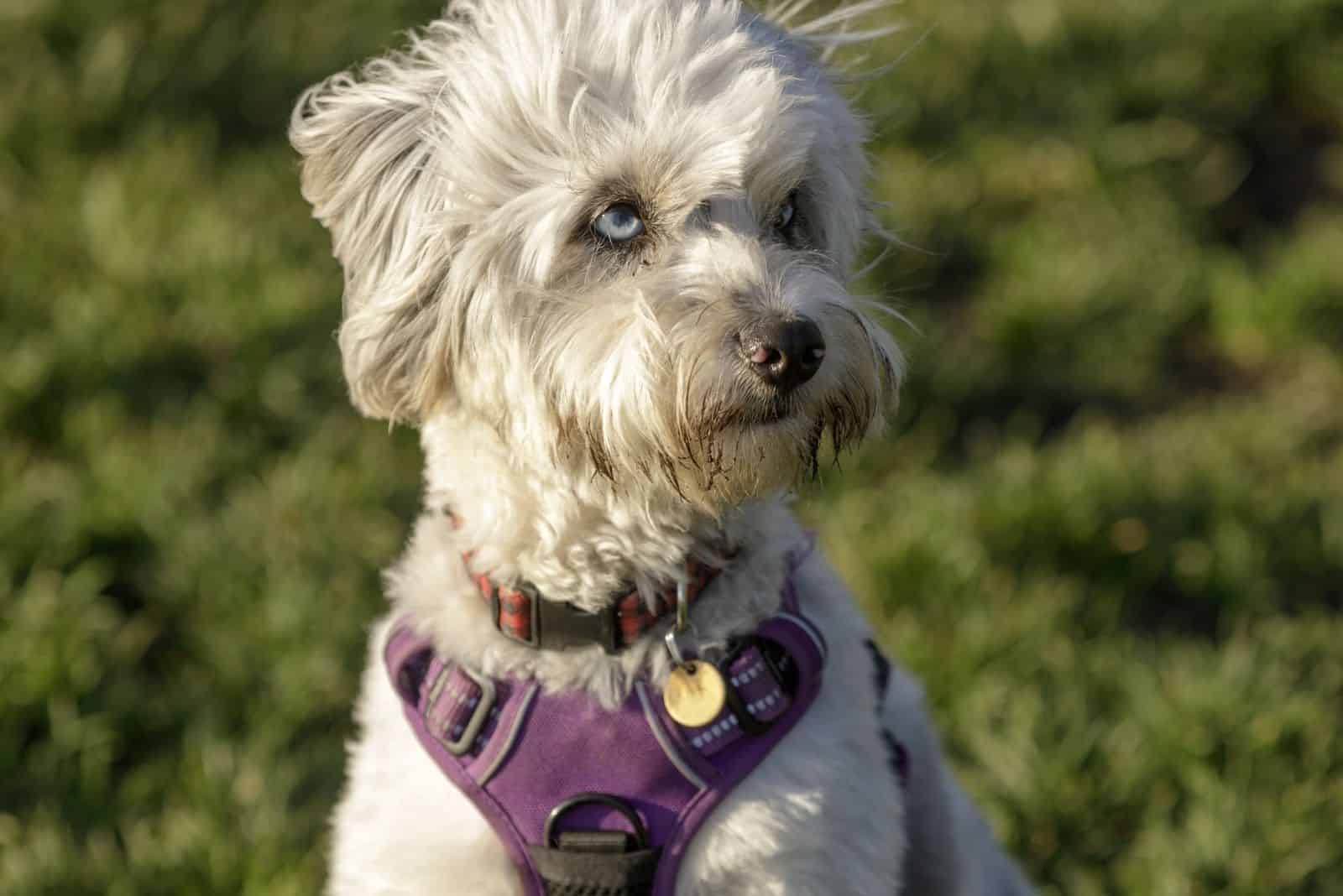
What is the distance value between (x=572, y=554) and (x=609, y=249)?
533 millimetres

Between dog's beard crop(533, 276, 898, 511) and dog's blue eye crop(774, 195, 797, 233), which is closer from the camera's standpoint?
dog's beard crop(533, 276, 898, 511)

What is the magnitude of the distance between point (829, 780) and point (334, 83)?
1.55 meters

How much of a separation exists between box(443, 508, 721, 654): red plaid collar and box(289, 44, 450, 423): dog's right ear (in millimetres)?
373

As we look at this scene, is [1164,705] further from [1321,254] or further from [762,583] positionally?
[1321,254]

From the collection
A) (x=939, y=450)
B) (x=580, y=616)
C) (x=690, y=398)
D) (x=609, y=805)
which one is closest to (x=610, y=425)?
(x=690, y=398)

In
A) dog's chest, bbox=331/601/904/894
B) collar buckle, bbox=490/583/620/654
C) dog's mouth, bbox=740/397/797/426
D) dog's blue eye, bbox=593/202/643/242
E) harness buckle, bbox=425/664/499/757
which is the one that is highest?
dog's blue eye, bbox=593/202/643/242

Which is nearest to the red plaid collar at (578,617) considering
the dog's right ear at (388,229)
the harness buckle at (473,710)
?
the harness buckle at (473,710)

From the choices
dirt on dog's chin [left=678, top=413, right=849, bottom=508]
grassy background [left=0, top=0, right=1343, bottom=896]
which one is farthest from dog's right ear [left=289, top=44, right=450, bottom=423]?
grassy background [left=0, top=0, right=1343, bottom=896]

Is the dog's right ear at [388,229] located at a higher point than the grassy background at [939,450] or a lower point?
higher

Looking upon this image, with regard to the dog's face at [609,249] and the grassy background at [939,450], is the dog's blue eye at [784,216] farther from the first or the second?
the grassy background at [939,450]

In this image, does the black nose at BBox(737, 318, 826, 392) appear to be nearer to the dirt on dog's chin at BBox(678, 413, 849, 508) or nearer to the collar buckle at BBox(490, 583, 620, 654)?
the dirt on dog's chin at BBox(678, 413, 849, 508)

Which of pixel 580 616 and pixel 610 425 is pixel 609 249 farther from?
pixel 580 616

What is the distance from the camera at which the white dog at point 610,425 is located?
252cm

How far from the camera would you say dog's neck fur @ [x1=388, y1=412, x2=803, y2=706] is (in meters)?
2.73
